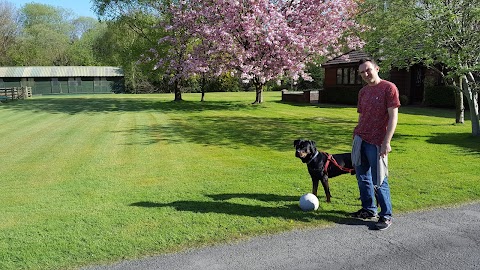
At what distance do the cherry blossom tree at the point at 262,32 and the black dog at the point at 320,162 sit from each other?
50.0 ft

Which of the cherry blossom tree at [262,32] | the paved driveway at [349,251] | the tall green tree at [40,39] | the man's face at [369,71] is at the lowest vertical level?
the paved driveway at [349,251]

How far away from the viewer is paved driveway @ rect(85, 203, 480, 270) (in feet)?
11.8

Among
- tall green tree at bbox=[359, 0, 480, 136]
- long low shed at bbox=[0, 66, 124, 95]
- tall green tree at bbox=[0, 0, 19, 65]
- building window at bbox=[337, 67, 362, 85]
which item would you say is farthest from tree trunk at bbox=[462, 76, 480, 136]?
tall green tree at bbox=[0, 0, 19, 65]

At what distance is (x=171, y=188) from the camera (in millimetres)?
6238

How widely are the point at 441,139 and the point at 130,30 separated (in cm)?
2658

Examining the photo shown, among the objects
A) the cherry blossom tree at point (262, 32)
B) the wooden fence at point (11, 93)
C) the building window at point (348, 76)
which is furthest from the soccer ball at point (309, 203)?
the wooden fence at point (11, 93)

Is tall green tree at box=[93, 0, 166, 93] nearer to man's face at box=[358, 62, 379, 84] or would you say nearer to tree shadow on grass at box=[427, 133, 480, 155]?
tree shadow on grass at box=[427, 133, 480, 155]

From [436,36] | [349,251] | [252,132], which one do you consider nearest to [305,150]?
[349,251]

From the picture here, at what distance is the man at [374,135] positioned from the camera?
4.23m

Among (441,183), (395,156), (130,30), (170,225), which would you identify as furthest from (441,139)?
(130,30)

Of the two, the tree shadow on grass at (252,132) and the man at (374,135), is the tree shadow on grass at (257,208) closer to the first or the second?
the man at (374,135)

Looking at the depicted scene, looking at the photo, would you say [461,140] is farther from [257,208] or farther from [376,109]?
[257,208]

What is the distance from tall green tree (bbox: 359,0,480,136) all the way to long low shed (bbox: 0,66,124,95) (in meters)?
51.5

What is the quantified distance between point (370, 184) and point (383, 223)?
0.50 metres
